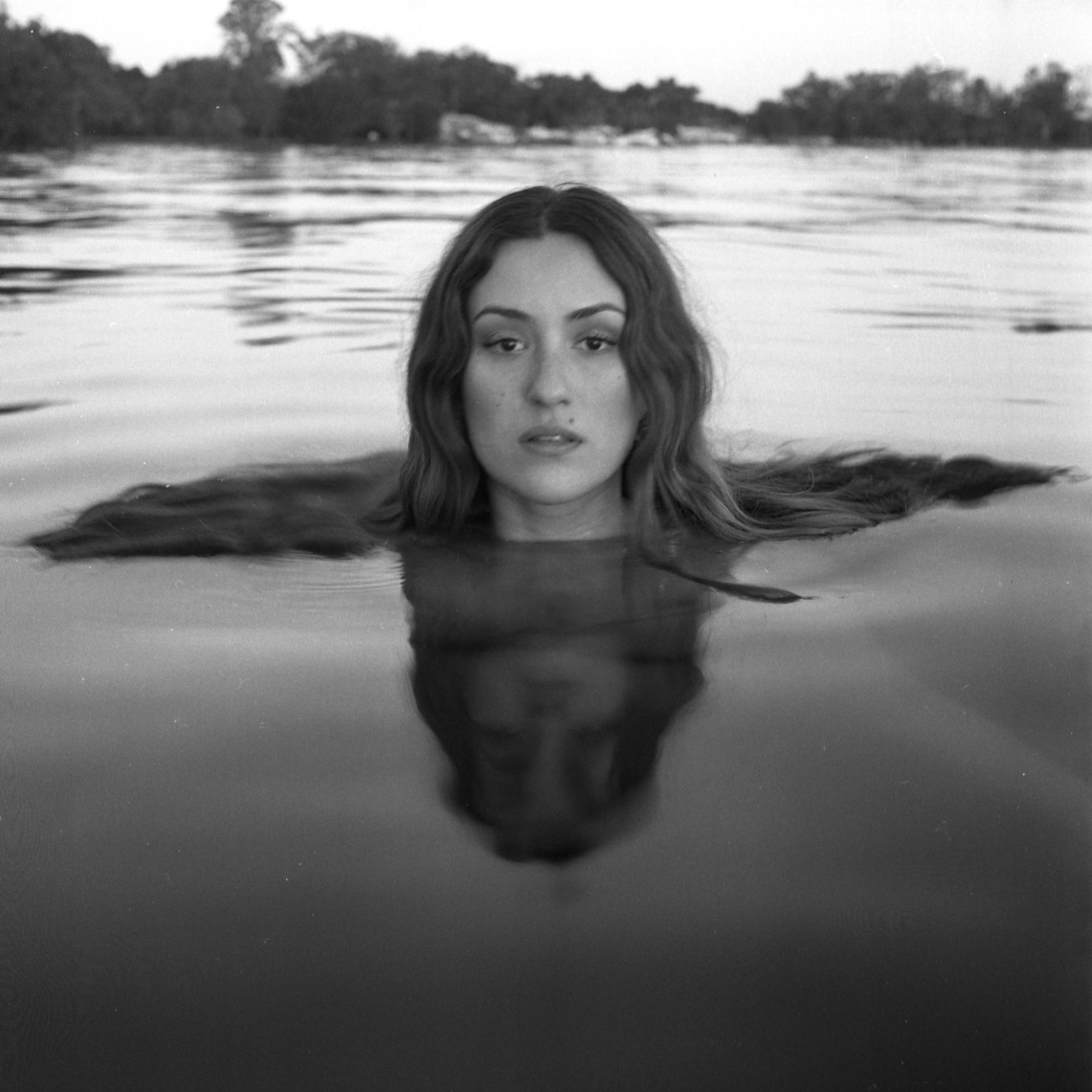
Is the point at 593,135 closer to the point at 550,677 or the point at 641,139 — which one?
the point at 641,139

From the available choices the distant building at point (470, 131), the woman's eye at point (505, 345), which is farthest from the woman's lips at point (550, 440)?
the distant building at point (470, 131)

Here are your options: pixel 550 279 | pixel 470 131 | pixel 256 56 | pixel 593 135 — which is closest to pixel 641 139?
pixel 593 135

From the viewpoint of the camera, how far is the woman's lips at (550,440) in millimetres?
2152

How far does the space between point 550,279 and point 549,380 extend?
18 centimetres

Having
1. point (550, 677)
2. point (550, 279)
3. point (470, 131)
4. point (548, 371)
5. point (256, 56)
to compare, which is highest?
point (256, 56)

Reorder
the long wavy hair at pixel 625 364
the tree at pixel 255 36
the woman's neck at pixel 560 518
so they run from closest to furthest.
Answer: the long wavy hair at pixel 625 364 → the woman's neck at pixel 560 518 → the tree at pixel 255 36

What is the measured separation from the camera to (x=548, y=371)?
A: 214 cm

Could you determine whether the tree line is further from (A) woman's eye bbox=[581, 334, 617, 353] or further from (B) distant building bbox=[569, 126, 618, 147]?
(A) woman's eye bbox=[581, 334, 617, 353]

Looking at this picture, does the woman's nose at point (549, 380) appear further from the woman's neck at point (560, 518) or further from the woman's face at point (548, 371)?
the woman's neck at point (560, 518)

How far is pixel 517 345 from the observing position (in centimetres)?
221

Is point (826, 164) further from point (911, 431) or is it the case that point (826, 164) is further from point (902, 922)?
point (902, 922)

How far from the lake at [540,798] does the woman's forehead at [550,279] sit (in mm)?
402

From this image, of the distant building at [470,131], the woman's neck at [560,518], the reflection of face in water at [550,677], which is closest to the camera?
the reflection of face in water at [550,677]

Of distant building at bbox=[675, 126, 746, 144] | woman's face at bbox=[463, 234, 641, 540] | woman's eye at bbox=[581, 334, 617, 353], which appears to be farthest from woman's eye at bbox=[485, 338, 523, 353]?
distant building at bbox=[675, 126, 746, 144]
